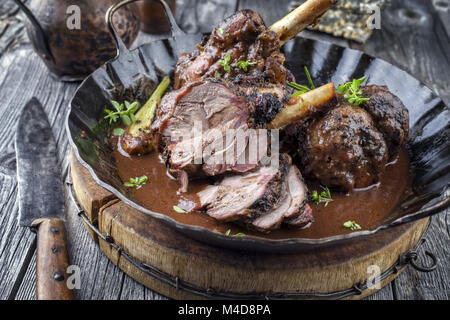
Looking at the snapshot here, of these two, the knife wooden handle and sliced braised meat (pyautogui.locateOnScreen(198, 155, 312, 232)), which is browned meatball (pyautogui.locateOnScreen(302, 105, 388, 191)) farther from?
the knife wooden handle

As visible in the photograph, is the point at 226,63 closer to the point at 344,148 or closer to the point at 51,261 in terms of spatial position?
the point at 344,148

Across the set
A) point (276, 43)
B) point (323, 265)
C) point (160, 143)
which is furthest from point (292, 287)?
point (276, 43)

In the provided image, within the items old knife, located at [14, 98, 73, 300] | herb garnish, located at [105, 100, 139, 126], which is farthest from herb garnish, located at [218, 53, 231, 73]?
old knife, located at [14, 98, 73, 300]

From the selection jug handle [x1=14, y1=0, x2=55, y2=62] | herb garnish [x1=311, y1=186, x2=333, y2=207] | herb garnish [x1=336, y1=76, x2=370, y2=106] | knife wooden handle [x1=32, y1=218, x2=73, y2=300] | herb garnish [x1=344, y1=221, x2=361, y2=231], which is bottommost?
herb garnish [x1=344, y1=221, x2=361, y2=231]

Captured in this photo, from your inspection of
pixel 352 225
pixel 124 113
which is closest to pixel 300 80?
pixel 124 113

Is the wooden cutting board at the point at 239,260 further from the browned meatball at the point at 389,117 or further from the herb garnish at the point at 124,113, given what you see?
the herb garnish at the point at 124,113

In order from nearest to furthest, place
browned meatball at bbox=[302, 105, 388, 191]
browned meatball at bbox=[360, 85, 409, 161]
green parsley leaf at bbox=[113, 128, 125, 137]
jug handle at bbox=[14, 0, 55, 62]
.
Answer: browned meatball at bbox=[302, 105, 388, 191], browned meatball at bbox=[360, 85, 409, 161], green parsley leaf at bbox=[113, 128, 125, 137], jug handle at bbox=[14, 0, 55, 62]

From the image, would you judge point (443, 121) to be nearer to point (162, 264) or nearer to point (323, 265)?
point (323, 265)
